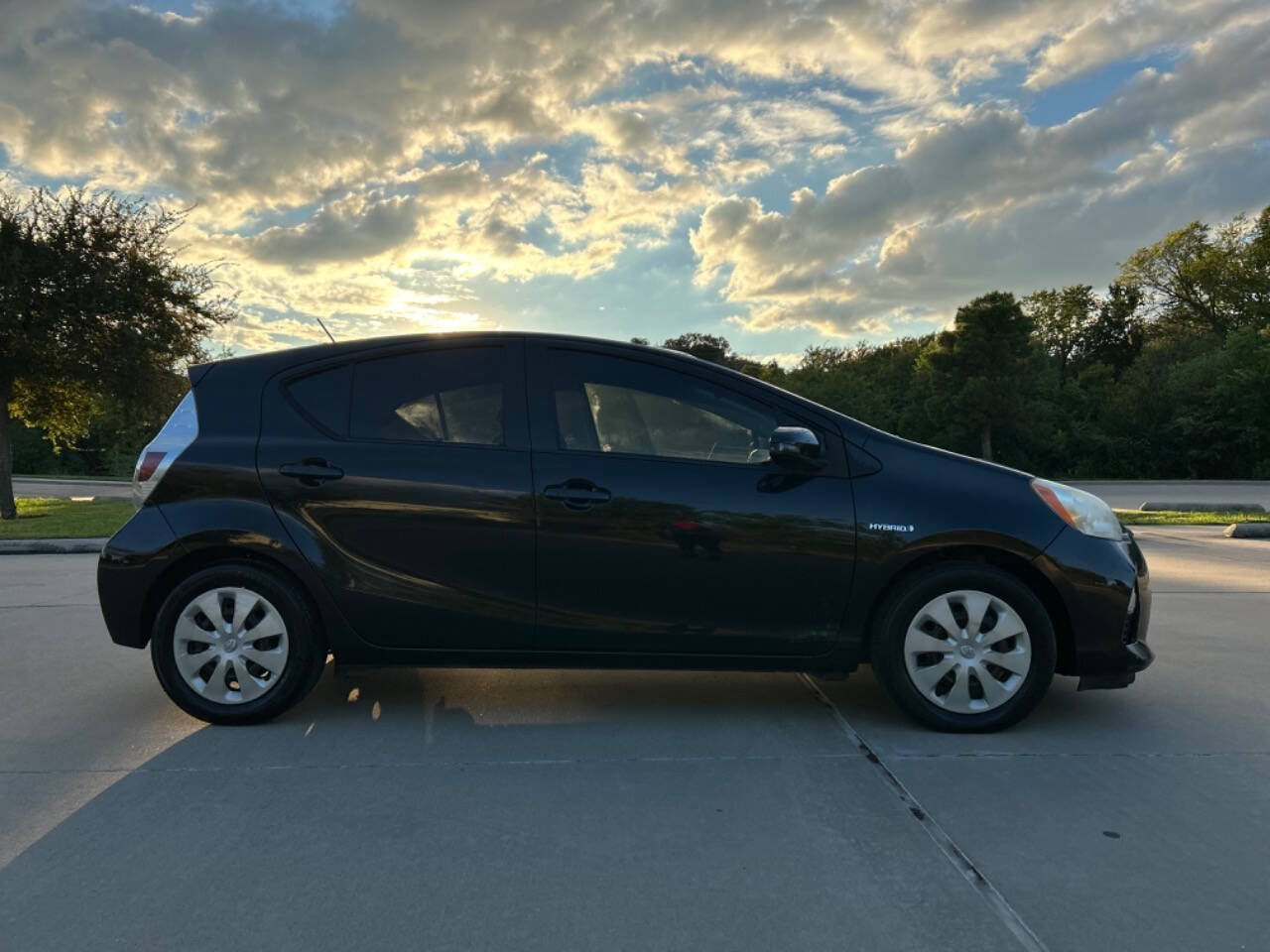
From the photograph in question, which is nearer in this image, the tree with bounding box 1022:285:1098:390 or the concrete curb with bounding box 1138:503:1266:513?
the concrete curb with bounding box 1138:503:1266:513

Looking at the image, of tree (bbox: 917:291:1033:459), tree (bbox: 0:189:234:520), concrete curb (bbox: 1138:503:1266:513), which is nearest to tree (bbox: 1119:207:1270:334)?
tree (bbox: 917:291:1033:459)

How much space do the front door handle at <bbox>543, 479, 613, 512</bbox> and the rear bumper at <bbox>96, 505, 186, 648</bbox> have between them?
5.69 feet

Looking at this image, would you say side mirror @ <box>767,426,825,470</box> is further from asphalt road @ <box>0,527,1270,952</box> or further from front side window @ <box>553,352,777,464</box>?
asphalt road @ <box>0,527,1270,952</box>

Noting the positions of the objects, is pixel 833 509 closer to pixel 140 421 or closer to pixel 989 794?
pixel 989 794

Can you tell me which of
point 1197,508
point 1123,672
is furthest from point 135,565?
point 1197,508

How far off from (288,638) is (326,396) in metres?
1.12

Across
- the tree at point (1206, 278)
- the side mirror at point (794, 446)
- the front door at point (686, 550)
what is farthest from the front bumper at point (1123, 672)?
the tree at point (1206, 278)

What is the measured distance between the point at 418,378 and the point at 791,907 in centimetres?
275

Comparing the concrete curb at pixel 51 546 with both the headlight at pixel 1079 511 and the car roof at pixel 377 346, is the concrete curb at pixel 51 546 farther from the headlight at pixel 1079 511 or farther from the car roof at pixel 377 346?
the headlight at pixel 1079 511

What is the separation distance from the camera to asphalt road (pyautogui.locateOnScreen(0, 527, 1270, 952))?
238 cm

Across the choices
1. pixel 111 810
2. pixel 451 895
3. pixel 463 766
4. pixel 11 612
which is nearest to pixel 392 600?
pixel 463 766

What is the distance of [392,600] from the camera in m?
3.93

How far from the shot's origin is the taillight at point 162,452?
4.01m

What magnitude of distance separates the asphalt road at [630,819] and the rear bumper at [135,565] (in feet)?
1.79
